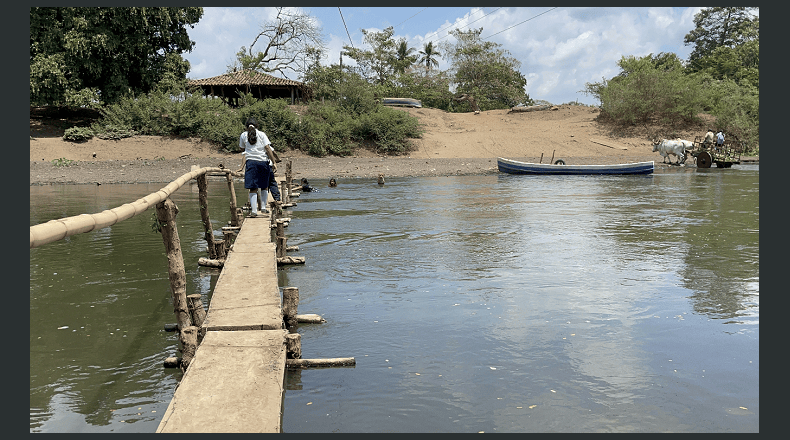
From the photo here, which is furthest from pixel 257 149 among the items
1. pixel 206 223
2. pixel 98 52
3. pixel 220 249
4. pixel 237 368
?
pixel 98 52

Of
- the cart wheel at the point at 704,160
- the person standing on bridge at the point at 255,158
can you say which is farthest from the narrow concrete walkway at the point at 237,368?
the cart wheel at the point at 704,160

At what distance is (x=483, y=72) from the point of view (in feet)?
165

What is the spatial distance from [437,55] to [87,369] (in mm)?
58716

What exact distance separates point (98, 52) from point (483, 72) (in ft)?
93.9

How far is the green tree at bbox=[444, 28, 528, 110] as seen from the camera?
164ft

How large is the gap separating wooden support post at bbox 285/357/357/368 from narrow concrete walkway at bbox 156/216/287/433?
25 centimetres

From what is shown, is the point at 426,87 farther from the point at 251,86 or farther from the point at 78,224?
the point at 78,224

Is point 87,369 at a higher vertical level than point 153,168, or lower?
lower

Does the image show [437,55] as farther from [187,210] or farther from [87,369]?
[87,369]

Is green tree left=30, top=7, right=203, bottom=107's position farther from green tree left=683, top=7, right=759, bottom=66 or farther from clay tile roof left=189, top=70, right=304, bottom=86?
green tree left=683, top=7, right=759, bottom=66

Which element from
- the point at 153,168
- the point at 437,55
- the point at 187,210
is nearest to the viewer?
the point at 187,210

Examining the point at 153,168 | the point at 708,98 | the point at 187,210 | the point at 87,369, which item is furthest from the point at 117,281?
the point at 708,98

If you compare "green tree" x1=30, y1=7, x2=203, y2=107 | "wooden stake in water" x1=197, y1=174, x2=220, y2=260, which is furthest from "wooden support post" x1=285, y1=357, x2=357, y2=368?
"green tree" x1=30, y1=7, x2=203, y2=107

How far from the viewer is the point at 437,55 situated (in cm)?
6106
